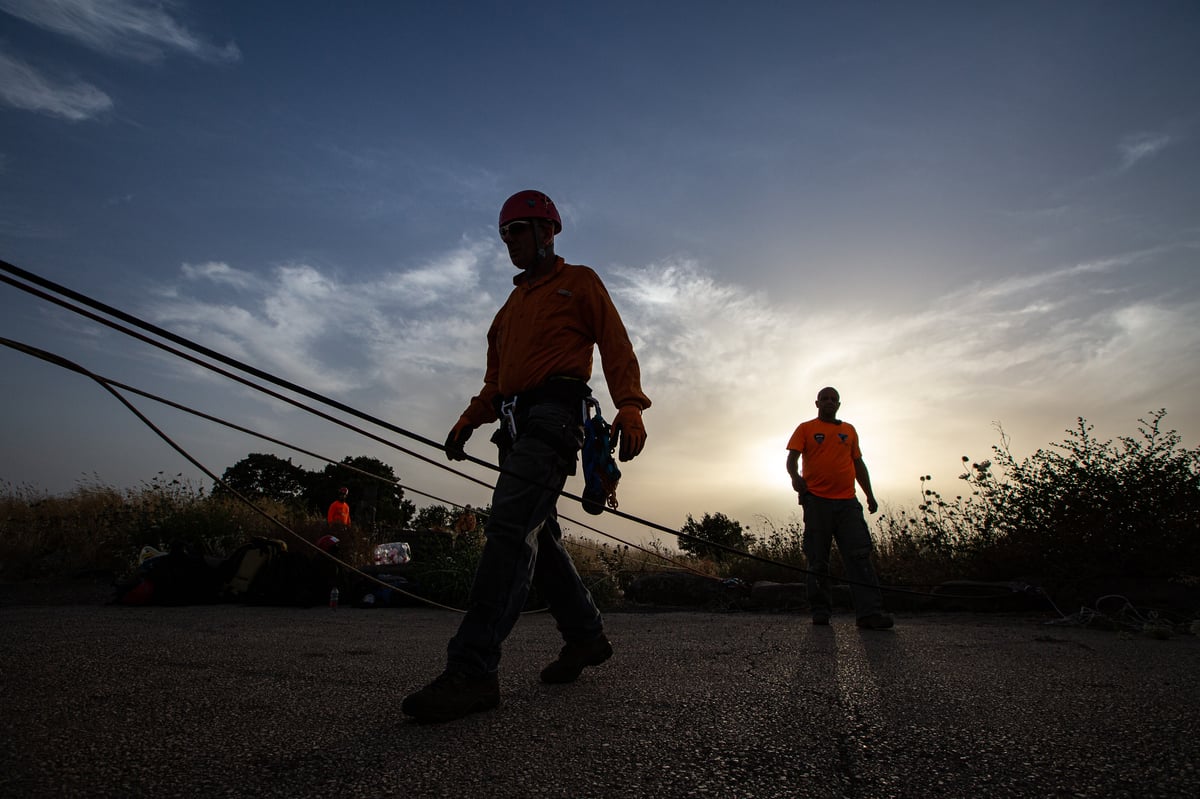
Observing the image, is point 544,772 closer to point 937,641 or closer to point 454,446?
point 454,446

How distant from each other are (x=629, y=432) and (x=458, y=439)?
1.03 m

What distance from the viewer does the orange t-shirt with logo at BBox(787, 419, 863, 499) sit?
654 centimetres

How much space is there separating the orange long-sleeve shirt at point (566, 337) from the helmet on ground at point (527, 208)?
0.81 ft

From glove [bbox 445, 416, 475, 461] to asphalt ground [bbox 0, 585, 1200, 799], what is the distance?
106cm

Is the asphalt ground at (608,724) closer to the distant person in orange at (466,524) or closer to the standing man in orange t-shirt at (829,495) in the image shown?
the standing man in orange t-shirt at (829,495)

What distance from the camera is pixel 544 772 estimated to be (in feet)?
5.72

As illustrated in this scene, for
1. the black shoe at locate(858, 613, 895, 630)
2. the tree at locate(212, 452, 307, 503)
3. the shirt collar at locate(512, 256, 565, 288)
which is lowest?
the black shoe at locate(858, 613, 895, 630)

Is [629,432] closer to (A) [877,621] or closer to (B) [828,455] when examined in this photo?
(A) [877,621]

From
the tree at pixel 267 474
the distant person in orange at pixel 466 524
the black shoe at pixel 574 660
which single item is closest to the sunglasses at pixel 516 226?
the black shoe at pixel 574 660

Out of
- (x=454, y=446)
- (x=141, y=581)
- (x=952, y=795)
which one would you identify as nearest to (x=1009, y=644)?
(x=952, y=795)

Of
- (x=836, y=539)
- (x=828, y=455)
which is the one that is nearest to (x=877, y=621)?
(x=836, y=539)

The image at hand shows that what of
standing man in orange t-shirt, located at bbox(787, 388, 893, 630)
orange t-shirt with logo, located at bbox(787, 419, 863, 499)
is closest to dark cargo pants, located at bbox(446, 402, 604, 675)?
standing man in orange t-shirt, located at bbox(787, 388, 893, 630)

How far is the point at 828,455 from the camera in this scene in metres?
6.61

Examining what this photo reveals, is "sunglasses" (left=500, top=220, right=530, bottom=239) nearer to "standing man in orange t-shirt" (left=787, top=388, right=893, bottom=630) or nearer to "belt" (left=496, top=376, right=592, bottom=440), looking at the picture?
"belt" (left=496, top=376, right=592, bottom=440)
